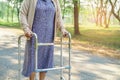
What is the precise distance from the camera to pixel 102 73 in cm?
756

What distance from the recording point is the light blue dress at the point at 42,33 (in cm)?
426

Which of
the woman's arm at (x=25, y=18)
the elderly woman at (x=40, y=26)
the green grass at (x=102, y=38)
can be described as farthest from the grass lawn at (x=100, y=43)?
the woman's arm at (x=25, y=18)

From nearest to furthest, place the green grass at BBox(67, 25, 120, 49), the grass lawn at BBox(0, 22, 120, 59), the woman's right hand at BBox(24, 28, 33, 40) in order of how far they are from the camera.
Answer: the woman's right hand at BBox(24, 28, 33, 40)
the grass lawn at BBox(0, 22, 120, 59)
the green grass at BBox(67, 25, 120, 49)

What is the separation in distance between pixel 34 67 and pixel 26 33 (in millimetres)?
493

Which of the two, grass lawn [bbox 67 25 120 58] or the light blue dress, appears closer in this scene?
the light blue dress

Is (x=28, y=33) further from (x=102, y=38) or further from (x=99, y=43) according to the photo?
(x=102, y=38)

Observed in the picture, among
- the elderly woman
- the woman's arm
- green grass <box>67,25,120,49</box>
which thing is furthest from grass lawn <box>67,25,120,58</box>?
the woman's arm

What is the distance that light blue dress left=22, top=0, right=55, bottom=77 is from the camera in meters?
4.26

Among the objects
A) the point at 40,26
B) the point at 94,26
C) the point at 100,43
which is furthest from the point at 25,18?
the point at 94,26

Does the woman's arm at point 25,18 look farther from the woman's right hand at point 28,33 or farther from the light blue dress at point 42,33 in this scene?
the light blue dress at point 42,33

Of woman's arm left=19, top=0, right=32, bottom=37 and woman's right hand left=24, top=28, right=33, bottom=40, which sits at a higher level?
woman's arm left=19, top=0, right=32, bottom=37

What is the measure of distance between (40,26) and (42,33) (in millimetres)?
100

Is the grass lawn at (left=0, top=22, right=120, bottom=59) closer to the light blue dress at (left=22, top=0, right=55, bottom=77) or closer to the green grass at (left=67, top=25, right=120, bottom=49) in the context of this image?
the green grass at (left=67, top=25, right=120, bottom=49)

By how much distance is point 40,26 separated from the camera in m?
4.32
